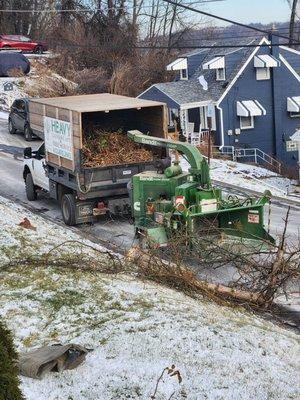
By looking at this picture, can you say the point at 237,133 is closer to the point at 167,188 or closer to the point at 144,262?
the point at 167,188

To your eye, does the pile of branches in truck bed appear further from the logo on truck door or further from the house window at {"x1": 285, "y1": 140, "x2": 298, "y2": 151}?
the house window at {"x1": 285, "y1": 140, "x2": 298, "y2": 151}

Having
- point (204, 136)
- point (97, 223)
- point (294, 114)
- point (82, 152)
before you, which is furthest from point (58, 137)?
point (294, 114)

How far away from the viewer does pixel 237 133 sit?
39.5 m

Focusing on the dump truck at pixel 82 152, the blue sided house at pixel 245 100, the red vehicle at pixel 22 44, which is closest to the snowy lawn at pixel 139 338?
the dump truck at pixel 82 152

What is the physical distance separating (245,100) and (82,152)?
25.9 meters

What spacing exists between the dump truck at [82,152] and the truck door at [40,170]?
15 cm

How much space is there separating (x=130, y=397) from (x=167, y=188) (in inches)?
296

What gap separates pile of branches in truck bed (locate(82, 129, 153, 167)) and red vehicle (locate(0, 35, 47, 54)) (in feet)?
132

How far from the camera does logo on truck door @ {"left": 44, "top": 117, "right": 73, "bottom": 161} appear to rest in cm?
1554

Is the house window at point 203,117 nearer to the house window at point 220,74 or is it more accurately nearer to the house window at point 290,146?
the house window at point 220,74

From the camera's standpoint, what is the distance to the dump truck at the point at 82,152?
15.4 meters

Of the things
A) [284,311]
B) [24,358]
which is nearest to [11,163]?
[284,311]

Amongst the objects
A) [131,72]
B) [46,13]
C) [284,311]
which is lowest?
[284,311]

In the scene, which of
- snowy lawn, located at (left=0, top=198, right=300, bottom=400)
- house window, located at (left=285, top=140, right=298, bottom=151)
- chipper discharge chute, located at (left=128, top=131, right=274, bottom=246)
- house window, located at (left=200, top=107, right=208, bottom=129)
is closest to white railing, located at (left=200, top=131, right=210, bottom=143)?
house window, located at (left=200, top=107, right=208, bottom=129)
